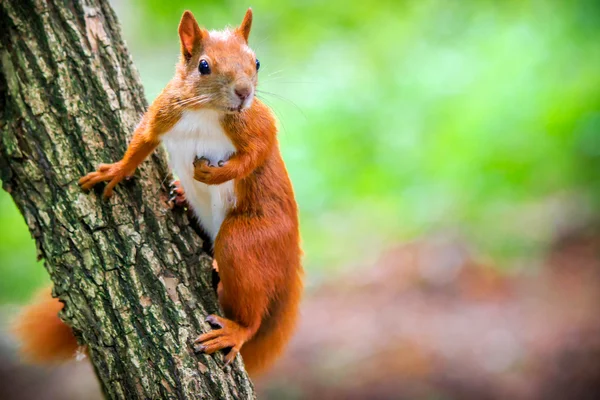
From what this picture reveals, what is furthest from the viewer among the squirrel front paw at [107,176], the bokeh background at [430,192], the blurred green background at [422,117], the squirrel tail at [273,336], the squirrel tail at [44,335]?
the blurred green background at [422,117]

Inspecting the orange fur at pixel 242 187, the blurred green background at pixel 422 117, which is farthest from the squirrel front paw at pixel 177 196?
the blurred green background at pixel 422 117

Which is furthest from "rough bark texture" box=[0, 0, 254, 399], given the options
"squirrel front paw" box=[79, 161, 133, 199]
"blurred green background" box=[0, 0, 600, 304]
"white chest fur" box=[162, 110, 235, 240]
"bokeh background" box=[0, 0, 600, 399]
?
"blurred green background" box=[0, 0, 600, 304]

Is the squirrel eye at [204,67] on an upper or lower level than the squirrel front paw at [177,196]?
upper

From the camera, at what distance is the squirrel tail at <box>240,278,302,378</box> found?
2.38m

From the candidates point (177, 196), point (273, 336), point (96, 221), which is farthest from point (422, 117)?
point (96, 221)

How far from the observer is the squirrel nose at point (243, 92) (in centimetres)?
191

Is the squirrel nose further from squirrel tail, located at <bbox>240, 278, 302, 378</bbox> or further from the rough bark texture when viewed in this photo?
squirrel tail, located at <bbox>240, 278, 302, 378</bbox>

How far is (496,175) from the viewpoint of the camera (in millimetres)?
4730

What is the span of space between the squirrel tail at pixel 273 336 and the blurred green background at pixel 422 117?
2153mm

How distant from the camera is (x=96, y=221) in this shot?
1936 millimetres

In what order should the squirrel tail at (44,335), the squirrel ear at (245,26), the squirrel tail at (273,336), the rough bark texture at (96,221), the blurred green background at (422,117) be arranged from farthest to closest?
the blurred green background at (422,117) < the squirrel tail at (273,336) < the squirrel tail at (44,335) < the squirrel ear at (245,26) < the rough bark texture at (96,221)

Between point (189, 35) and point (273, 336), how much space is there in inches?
47.4

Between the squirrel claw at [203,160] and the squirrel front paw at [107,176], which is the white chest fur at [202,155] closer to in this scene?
the squirrel claw at [203,160]

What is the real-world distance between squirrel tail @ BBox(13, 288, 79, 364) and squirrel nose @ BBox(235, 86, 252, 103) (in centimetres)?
109
